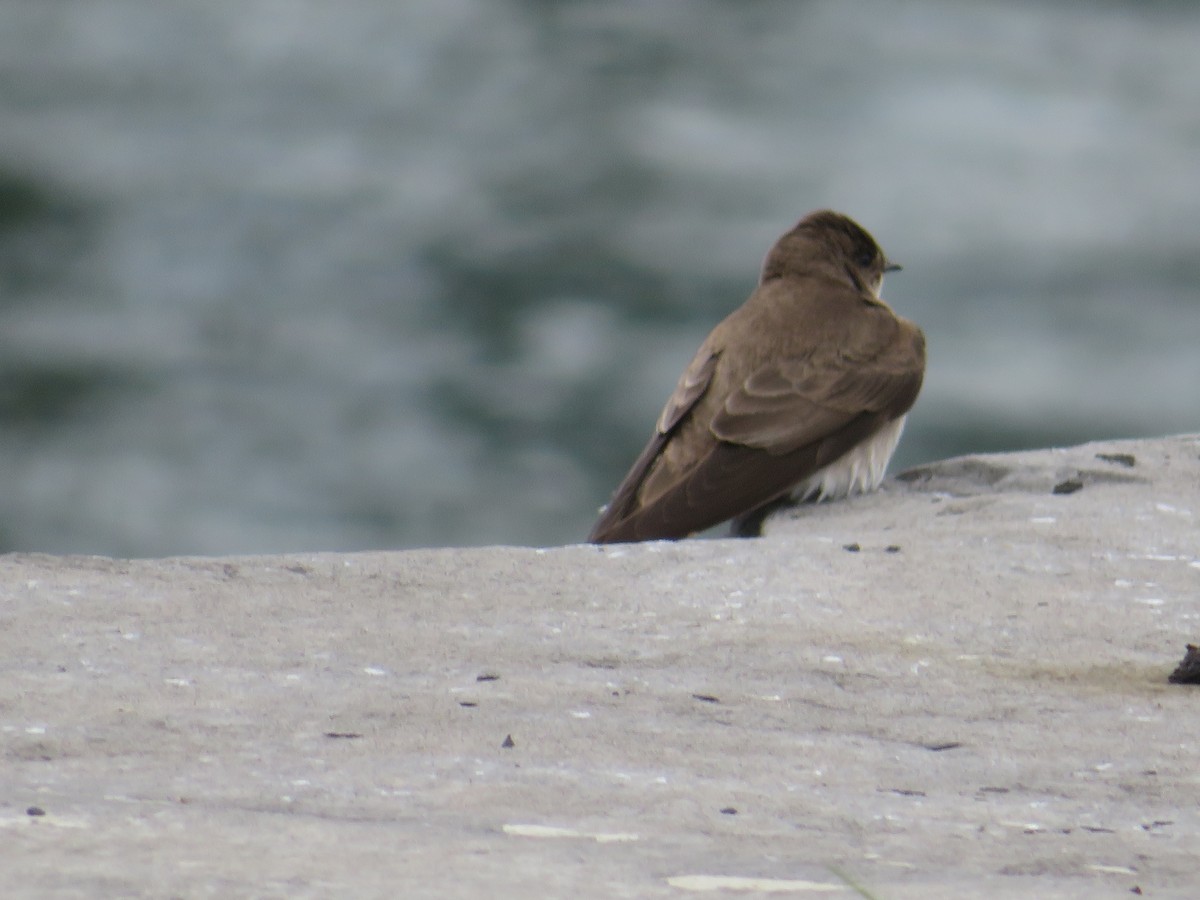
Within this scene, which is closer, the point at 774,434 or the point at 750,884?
the point at 750,884

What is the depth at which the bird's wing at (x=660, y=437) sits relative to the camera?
18.2 feet

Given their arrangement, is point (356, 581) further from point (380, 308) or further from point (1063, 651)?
point (380, 308)

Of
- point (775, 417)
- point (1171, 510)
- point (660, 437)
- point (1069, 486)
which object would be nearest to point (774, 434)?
point (775, 417)

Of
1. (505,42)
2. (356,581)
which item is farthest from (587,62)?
(356,581)

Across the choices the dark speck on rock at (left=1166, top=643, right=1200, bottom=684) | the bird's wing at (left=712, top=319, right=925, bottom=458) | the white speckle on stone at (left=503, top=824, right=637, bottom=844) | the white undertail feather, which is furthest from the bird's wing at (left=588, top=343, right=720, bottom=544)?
the white speckle on stone at (left=503, top=824, right=637, bottom=844)

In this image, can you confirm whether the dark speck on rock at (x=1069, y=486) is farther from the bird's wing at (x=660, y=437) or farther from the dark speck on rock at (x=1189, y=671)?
the dark speck on rock at (x=1189, y=671)

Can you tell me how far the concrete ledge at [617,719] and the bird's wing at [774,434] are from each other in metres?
1.18

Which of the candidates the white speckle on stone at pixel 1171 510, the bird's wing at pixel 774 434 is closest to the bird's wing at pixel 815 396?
the bird's wing at pixel 774 434

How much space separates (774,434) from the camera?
18.1ft

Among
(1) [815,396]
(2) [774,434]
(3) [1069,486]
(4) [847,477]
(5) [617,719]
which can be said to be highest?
(1) [815,396]

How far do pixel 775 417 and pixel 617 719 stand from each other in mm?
2979

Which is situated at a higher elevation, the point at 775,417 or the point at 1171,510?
the point at 775,417

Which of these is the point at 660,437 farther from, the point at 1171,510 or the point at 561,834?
the point at 561,834

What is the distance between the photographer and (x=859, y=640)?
127 inches
